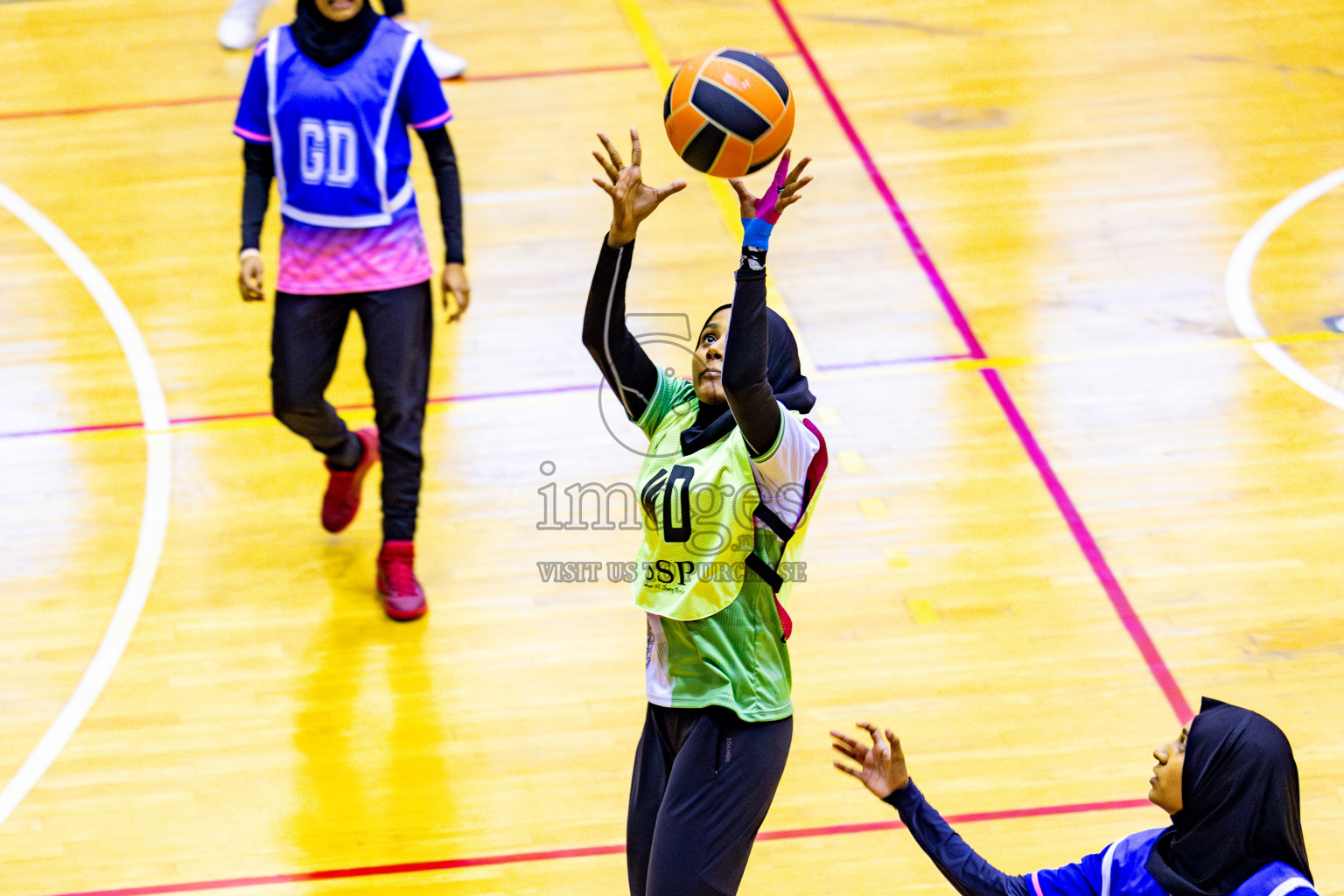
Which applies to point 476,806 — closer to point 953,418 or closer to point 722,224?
point 953,418

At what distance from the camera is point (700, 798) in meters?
3.54

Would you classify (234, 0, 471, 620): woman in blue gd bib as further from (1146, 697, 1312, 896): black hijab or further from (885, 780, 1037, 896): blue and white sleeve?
(1146, 697, 1312, 896): black hijab

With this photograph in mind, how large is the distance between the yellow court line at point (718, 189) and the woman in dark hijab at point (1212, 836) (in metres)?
2.16

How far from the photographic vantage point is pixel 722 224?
773 cm

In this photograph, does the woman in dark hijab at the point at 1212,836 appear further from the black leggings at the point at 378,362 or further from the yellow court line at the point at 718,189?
the black leggings at the point at 378,362

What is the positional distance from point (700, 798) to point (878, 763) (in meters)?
0.43

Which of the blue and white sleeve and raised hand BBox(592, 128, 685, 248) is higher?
raised hand BBox(592, 128, 685, 248)

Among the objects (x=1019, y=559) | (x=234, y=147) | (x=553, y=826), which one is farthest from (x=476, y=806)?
(x=234, y=147)

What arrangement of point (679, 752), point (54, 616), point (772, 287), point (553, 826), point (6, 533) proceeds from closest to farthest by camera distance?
point (679, 752), point (553, 826), point (54, 616), point (6, 533), point (772, 287)

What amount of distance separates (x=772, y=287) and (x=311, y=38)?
2.83 meters

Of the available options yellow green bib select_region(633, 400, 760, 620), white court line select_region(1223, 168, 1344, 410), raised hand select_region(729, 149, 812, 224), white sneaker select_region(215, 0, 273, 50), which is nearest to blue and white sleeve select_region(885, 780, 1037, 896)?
yellow green bib select_region(633, 400, 760, 620)

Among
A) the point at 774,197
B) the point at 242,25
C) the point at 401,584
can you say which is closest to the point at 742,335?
the point at 774,197

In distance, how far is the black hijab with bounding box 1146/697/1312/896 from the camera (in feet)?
9.77

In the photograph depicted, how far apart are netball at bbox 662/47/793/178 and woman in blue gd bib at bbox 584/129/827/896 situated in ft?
1.98
